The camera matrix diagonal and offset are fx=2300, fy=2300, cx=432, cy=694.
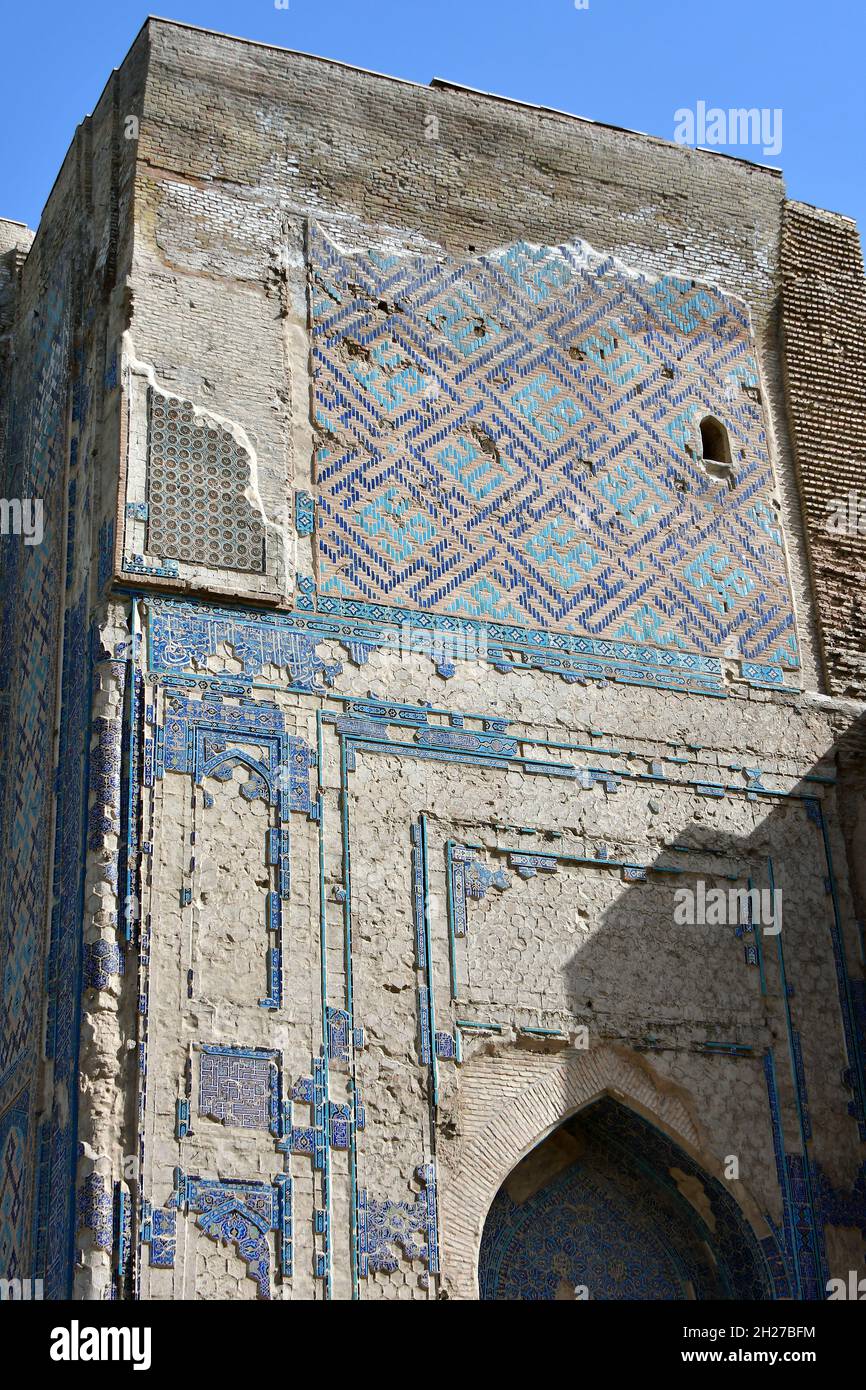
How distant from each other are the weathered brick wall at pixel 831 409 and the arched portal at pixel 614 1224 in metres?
2.34

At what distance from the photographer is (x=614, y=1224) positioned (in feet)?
29.4

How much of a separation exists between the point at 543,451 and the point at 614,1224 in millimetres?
3320


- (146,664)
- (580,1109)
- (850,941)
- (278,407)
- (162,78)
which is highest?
(162,78)

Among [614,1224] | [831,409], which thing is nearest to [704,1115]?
[614,1224]

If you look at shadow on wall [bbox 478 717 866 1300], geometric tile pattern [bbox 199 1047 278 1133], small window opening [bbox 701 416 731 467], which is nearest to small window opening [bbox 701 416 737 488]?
small window opening [bbox 701 416 731 467]

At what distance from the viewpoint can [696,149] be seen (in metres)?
11.1

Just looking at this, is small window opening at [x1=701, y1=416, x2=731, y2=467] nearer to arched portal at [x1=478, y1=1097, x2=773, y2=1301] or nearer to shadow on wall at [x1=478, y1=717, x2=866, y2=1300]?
shadow on wall at [x1=478, y1=717, x2=866, y2=1300]

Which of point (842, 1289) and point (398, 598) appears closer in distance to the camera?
point (842, 1289)

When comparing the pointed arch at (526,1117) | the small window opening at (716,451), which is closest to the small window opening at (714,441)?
the small window opening at (716,451)

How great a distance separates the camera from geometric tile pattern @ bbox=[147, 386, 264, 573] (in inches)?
357
